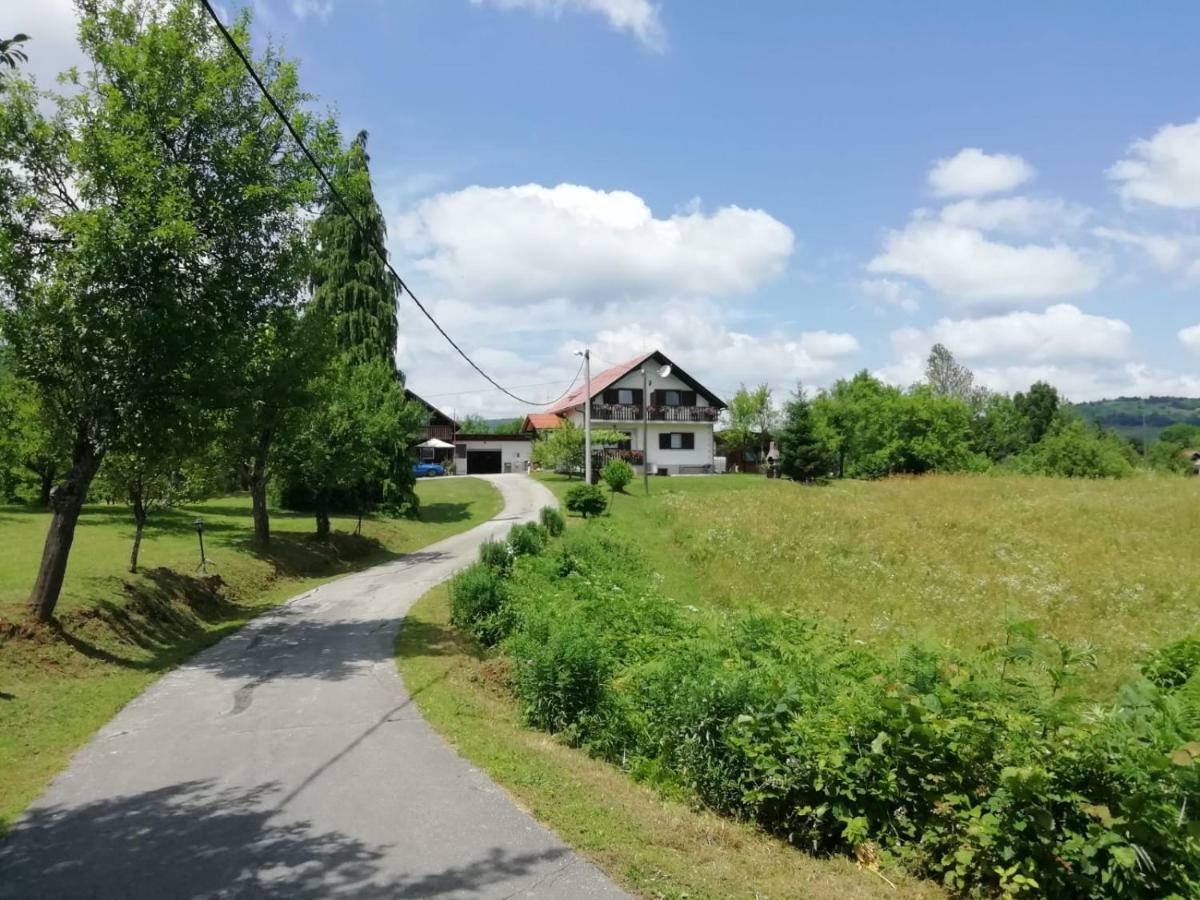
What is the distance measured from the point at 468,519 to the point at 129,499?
20802 millimetres

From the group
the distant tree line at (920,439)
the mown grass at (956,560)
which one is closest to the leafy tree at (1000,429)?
the distant tree line at (920,439)

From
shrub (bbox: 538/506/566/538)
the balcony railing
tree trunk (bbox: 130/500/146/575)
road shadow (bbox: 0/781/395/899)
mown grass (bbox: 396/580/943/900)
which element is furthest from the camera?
the balcony railing

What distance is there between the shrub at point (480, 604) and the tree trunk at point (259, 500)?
1161cm

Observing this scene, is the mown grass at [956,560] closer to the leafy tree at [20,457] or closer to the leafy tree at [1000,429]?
the leafy tree at [20,457]

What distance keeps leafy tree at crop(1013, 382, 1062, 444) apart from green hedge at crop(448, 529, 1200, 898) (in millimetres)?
90684

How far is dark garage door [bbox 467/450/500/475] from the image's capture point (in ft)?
233

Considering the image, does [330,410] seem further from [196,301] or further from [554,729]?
[554,729]

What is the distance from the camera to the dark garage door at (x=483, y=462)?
70938 millimetres

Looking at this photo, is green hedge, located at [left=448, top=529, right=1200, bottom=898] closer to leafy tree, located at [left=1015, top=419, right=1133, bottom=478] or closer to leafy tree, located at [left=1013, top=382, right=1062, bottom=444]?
leafy tree, located at [left=1015, top=419, right=1133, bottom=478]

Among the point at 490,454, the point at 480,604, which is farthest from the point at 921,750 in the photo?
the point at 490,454

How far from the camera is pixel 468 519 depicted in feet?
125

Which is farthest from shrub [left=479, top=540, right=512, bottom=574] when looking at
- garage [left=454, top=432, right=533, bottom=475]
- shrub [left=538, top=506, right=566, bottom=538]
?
garage [left=454, top=432, right=533, bottom=475]

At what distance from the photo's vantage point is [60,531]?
1303 cm

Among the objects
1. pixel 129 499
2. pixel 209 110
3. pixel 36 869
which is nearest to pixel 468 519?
pixel 129 499
